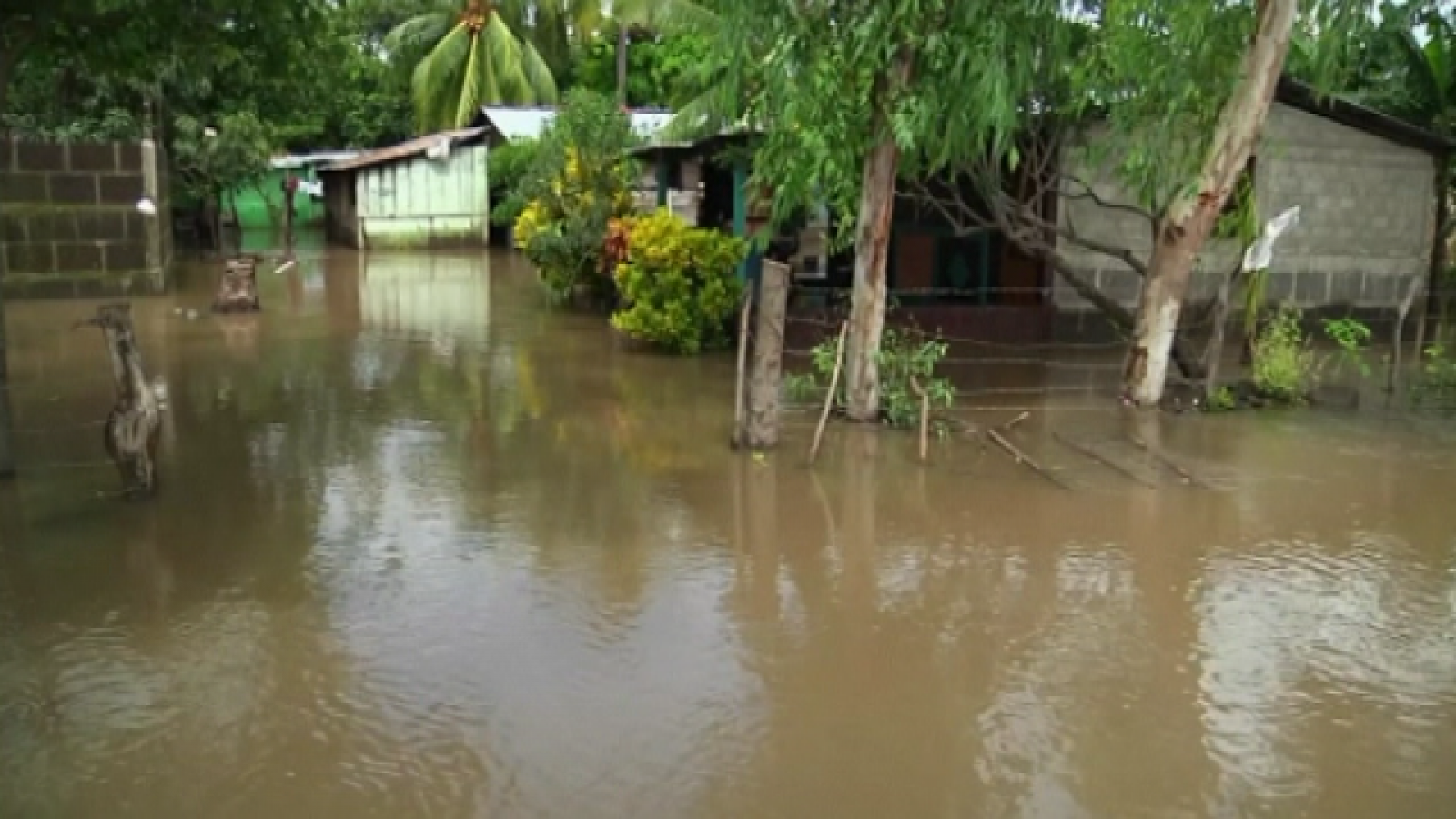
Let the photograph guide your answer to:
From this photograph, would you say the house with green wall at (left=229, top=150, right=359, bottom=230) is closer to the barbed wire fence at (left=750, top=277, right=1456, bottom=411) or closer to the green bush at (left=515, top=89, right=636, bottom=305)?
the green bush at (left=515, top=89, right=636, bottom=305)

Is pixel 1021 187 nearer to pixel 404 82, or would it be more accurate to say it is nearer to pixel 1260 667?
pixel 1260 667

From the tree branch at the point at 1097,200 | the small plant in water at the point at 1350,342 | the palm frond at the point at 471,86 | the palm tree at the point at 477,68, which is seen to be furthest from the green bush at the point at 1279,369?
the palm frond at the point at 471,86

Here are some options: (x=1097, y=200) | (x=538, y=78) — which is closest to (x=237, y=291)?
(x=1097, y=200)

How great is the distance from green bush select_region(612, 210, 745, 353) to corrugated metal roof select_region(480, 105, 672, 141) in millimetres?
13331

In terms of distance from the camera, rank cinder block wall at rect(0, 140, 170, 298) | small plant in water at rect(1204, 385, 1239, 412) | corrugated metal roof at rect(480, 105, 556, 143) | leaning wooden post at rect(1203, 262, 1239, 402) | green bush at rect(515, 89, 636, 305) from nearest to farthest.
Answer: leaning wooden post at rect(1203, 262, 1239, 402) → small plant in water at rect(1204, 385, 1239, 412) → green bush at rect(515, 89, 636, 305) → cinder block wall at rect(0, 140, 170, 298) → corrugated metal roof at rect(480, 105, 556, 143)

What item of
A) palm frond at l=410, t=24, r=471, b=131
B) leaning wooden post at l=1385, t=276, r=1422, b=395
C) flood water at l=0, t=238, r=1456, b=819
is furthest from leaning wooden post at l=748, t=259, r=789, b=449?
palm frond at l=410, t=24, r=471, b=131

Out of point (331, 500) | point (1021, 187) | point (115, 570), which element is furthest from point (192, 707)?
point (1021, 187)

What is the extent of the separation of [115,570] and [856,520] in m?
4.14

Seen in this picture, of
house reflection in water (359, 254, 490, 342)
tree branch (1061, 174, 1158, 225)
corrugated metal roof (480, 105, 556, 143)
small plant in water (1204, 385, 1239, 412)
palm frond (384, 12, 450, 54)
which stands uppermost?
palm frond (384, 12, 450, 54)

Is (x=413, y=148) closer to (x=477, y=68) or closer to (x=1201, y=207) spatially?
(x=477, y=68)

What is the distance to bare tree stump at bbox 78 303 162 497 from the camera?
25.6ft

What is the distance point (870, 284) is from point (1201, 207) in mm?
2923

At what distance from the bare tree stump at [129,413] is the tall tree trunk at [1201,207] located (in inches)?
310

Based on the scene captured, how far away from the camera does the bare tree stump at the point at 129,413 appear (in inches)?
307
